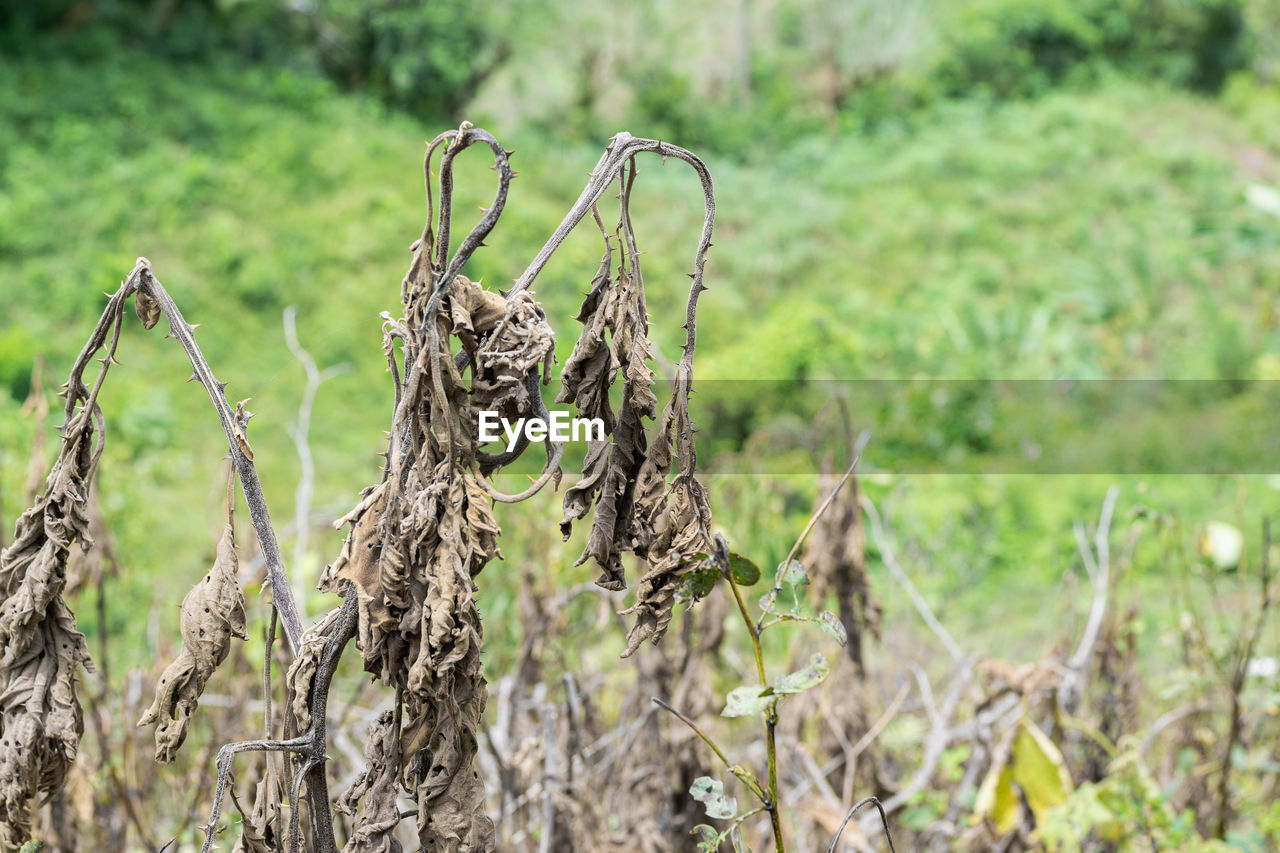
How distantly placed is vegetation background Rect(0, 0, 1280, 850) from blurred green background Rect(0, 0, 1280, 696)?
0.10ft

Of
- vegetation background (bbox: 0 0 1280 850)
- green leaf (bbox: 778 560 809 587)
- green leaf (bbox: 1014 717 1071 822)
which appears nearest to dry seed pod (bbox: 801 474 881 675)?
vegetation background (bbox: 0 0 1280 850)


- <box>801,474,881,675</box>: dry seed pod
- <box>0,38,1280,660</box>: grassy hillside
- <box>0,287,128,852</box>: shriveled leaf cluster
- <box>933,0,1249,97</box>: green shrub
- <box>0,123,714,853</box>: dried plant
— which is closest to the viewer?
<box>0,123,714,853</box>: dried plant

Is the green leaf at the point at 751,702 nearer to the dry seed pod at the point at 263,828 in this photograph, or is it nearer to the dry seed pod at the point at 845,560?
the dry seed pod at the point at 263,828

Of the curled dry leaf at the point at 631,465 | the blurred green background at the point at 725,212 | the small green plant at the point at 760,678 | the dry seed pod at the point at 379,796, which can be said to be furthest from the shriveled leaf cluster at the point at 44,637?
the blurred green background at the point at 725,212

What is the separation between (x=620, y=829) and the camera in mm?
1589

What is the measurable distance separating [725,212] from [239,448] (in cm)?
786

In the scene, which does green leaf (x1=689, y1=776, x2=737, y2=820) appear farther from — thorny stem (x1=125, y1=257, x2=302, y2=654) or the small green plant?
thorny stem (x1=125, y1=257, x2=302, y2=654)

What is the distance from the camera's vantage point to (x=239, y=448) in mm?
774

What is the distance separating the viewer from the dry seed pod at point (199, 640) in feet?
2.61

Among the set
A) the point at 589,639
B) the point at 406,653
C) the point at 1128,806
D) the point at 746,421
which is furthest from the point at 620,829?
the point at 746,421

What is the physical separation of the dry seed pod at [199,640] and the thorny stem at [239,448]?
3 cm

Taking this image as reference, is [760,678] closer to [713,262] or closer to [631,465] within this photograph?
[631,465]

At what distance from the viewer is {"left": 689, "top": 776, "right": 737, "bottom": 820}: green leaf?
2.91 ft

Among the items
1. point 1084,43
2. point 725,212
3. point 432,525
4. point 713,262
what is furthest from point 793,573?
point 1084,43
